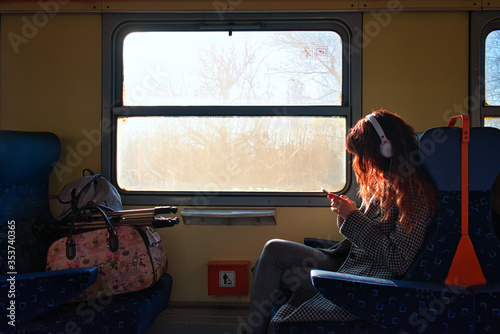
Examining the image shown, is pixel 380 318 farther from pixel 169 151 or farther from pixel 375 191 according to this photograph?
pixel 169 151

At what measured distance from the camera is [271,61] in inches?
108

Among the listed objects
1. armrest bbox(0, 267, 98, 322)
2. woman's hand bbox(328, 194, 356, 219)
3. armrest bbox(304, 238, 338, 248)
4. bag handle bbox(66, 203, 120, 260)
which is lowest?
armrest bbox(0, 267, 98, 322)

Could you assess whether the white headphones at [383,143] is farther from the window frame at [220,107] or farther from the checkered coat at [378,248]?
the window frame at [220,107]

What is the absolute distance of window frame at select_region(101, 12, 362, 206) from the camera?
2.69 meters

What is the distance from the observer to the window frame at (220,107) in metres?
2.69

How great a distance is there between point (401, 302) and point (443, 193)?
1.58ft

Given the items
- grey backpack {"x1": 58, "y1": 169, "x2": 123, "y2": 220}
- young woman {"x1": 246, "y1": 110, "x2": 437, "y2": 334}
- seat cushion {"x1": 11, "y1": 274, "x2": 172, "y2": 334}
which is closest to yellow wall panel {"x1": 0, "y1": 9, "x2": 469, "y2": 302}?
grey backpack {"x1": 58, "y1": 169, "x2": 123, "y2": 220}

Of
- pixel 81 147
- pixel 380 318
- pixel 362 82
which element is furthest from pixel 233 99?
pixel 380 318

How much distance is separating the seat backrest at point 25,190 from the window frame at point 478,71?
2.75m

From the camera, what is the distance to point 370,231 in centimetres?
178

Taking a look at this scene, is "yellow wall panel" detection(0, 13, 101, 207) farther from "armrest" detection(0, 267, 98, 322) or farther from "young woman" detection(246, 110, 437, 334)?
"young woman" detection(246, 110, 437, 334)

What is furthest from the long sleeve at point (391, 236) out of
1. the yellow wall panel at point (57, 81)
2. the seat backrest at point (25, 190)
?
the yellow wall panel at point (57, 81)

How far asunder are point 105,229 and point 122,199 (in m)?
0.61

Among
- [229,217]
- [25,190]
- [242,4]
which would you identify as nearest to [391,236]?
[229,217]
